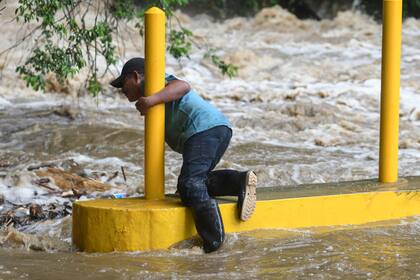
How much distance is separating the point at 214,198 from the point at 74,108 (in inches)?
306

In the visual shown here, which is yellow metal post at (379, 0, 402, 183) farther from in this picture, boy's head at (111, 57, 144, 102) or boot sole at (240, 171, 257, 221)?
boy's head at (111, 57, 144, 102)

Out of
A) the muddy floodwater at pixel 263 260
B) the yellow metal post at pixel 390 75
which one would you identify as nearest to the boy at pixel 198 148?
the muddy floodwater at pixel 263 260

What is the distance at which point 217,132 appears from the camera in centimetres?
497

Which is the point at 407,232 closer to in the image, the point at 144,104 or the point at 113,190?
the point at 144,104

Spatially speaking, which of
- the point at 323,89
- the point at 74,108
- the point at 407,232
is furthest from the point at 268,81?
the point at 407,232

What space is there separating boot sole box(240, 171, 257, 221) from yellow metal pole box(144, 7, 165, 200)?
479mm

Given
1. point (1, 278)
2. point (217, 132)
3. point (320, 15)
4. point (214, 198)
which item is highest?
point (320, 15)

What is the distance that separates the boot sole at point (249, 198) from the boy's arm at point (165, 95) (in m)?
0.57

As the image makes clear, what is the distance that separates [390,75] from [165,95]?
1.51 metres

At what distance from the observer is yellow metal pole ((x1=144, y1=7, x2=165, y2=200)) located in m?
4.86

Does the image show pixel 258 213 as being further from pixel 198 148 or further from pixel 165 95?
pixel 165 95

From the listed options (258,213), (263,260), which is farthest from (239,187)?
(263,260)

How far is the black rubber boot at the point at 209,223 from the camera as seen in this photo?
474 centimetres

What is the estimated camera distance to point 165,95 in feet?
16.0
